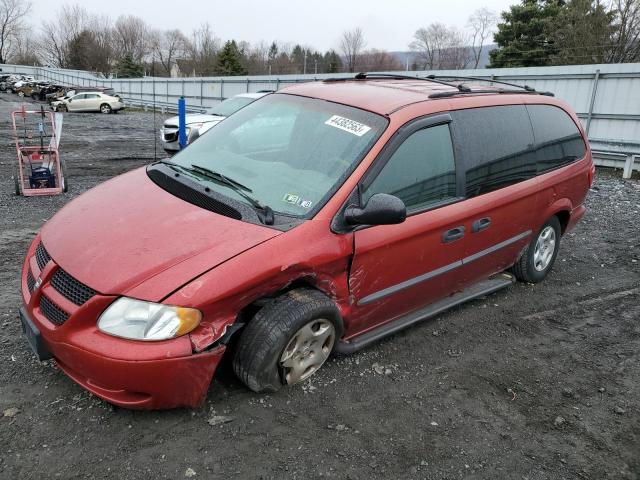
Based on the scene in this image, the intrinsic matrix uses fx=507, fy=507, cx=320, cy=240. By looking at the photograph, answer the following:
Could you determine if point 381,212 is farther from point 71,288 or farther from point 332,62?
point 332,62

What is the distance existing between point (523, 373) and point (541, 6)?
35525 mm

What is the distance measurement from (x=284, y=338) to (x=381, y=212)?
868 millimetres

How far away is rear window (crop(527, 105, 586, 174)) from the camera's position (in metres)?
4.37

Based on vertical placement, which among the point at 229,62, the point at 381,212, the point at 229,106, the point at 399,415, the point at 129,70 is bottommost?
the point at 399,415

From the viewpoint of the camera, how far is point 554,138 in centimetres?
454

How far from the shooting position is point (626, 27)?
80.1 feet

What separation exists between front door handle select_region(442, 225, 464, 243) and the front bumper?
175 cm

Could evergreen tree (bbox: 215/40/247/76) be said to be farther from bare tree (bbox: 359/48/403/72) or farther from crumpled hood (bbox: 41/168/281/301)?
crumpled hood (bbox: 41/168/281/301)

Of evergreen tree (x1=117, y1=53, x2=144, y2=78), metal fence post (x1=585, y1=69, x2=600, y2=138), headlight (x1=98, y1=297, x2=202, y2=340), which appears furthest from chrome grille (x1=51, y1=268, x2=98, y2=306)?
evergreen tree (x1=117, y1=53, x2=144, y2=78)

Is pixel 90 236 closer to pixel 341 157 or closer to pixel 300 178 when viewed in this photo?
pixel 300 178

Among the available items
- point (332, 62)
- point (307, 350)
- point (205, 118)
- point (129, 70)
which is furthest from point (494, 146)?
point (129, 70)

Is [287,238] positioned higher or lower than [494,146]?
lower

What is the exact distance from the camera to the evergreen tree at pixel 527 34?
103ft

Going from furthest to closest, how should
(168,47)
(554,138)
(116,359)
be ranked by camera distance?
(168,47) < (554,138) < (116,359)
